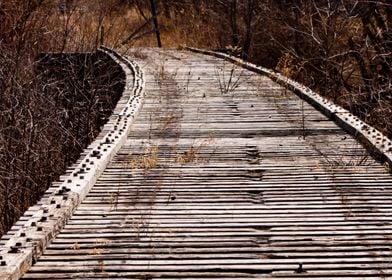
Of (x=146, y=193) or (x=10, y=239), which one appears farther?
(x=146, y=193)

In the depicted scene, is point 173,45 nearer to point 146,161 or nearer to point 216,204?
point 146,161

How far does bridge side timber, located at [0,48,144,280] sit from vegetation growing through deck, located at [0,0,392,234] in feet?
1.78

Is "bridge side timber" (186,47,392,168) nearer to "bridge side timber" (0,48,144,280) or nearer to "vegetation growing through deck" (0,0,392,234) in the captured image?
"vegetation growing through deck" (0,0,392,234)

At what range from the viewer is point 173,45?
16406mm

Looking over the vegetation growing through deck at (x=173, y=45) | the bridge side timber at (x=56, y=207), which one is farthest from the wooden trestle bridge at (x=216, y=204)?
the vegetation growing through deck at (x=173, y=45)

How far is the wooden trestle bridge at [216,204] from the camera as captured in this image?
257 centimetres

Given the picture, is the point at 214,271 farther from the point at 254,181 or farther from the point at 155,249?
the point at 254,181

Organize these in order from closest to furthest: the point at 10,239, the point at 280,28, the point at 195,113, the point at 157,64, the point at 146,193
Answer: the point at 10,239, the point at 146,193, the point at 195,113, the point at 157,64, the point at 280,28

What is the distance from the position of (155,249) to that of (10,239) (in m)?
0.55

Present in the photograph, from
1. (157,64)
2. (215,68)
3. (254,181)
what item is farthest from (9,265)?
(157,64)

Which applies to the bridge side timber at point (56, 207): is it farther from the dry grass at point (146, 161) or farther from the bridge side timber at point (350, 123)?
the bridge side timber at point (350, 123)

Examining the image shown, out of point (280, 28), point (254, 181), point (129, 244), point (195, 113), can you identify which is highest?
point (129, 244)

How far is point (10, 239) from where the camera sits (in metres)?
2.67

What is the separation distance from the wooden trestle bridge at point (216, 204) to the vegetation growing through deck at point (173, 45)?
503mm
